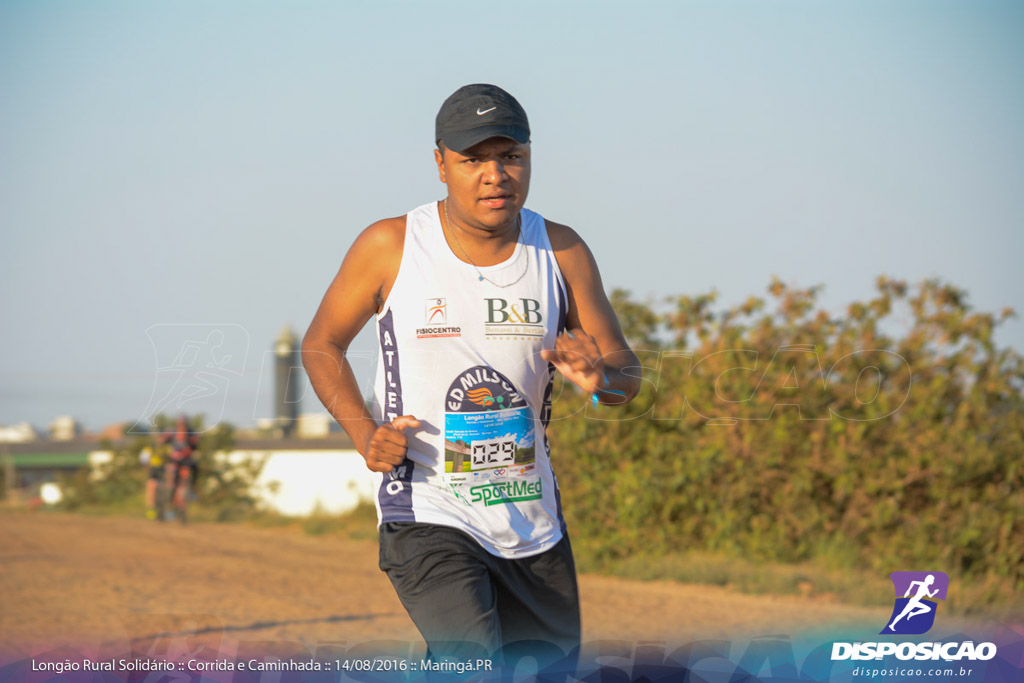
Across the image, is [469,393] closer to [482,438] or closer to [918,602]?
[482,438]

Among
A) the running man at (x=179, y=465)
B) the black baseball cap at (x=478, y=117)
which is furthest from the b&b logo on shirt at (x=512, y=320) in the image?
the running man at (x=179, y=465)

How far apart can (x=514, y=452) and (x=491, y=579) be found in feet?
1.38

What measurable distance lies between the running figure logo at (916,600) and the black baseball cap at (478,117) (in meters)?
4.03

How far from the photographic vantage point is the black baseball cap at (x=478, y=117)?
11.7 feet

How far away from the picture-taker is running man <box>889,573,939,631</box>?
21.3 feet

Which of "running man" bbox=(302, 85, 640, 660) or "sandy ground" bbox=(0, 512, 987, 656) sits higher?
"running man" bbox=(302, 85, 640, 660)

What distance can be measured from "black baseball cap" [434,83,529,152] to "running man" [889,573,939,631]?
4159mm

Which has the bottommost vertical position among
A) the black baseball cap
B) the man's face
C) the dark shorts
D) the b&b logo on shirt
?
the dark shorts

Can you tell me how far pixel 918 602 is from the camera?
23.6 ft

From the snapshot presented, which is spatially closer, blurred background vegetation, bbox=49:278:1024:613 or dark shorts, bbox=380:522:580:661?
dark shorts, bbox=380:522:580:661

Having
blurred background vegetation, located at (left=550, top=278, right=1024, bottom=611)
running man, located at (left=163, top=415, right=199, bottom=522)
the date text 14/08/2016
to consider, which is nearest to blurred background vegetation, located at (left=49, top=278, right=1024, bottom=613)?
blurred background vegetation, located at (left=550, top=278, right=1024, bottom=611)

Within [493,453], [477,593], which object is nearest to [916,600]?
[493,453]

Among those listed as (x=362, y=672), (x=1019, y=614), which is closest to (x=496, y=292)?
(x=362, y=672)

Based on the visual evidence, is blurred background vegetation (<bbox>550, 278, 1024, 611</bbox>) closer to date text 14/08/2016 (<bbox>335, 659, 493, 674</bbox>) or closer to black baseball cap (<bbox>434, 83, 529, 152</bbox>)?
date text 14/08/2016 (<bbox>335, 659, 493, 674</bbox>)
